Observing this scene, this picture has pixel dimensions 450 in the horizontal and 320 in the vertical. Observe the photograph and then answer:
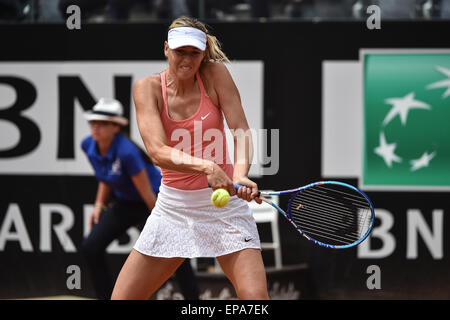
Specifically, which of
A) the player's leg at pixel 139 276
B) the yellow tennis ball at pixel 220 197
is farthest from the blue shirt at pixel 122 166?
the yellow tennis ball at pixel 220 197

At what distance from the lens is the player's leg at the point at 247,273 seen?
9.71 feet

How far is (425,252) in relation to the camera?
526cm

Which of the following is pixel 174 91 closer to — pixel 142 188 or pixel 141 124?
pixel 141 124

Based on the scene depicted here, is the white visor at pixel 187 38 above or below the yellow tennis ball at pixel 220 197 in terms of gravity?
above

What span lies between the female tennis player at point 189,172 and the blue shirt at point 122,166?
1.45 m

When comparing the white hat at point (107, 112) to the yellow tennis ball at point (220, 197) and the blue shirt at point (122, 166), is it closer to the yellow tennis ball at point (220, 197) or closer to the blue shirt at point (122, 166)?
the blue shirt at point (122, 166)

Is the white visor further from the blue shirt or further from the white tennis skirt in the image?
the blue shirt

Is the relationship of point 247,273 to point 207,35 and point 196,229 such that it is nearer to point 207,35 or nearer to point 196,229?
point 196,229

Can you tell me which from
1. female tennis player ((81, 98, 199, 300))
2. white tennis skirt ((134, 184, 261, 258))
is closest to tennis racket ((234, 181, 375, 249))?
white tennis skirt ((134, 184, 261, 258))

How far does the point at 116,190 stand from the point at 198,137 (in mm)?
1832

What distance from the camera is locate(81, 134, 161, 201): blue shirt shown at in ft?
15.3

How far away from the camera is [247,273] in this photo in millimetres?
3000

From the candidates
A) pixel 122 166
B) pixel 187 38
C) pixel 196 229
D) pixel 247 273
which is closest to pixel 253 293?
pixel 247 273

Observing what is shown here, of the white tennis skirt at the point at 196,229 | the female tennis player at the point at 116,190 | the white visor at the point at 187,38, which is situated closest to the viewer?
the white visor at the point at 187,38
